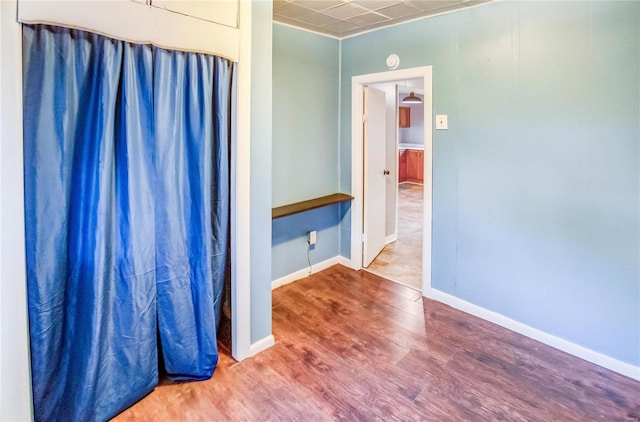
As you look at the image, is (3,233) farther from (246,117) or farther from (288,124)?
(288,124)

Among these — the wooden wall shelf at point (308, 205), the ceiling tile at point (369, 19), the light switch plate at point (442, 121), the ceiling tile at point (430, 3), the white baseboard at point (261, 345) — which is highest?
the ceiling tile at point (369, 19)

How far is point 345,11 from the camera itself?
2713 mm

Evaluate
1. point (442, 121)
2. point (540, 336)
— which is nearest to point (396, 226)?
point (442, 121)

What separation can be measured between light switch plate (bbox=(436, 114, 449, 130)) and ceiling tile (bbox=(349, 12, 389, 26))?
2.87 ft

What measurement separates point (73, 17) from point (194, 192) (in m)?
0.88

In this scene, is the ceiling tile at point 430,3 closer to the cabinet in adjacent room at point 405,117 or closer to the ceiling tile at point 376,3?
the ceiling tile at point 376,3

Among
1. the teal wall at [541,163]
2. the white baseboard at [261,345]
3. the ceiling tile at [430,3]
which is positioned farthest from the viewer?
the ceiling tile at [430,3]

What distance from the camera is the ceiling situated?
99.5 inches

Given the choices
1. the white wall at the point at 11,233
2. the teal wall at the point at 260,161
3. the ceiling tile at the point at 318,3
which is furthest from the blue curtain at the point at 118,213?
the ceiling tile at the point at 318,3

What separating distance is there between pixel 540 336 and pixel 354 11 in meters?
2.60

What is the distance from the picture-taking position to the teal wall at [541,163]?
206cm

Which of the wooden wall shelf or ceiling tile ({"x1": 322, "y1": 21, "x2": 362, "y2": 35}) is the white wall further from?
ceiling tile ({"x1": 322, "y1": 21, "x2": 362, "y2": 35})

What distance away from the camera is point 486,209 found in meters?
2.66

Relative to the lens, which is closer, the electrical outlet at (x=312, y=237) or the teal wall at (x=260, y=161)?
the teal wall at (x=260, y=161)
